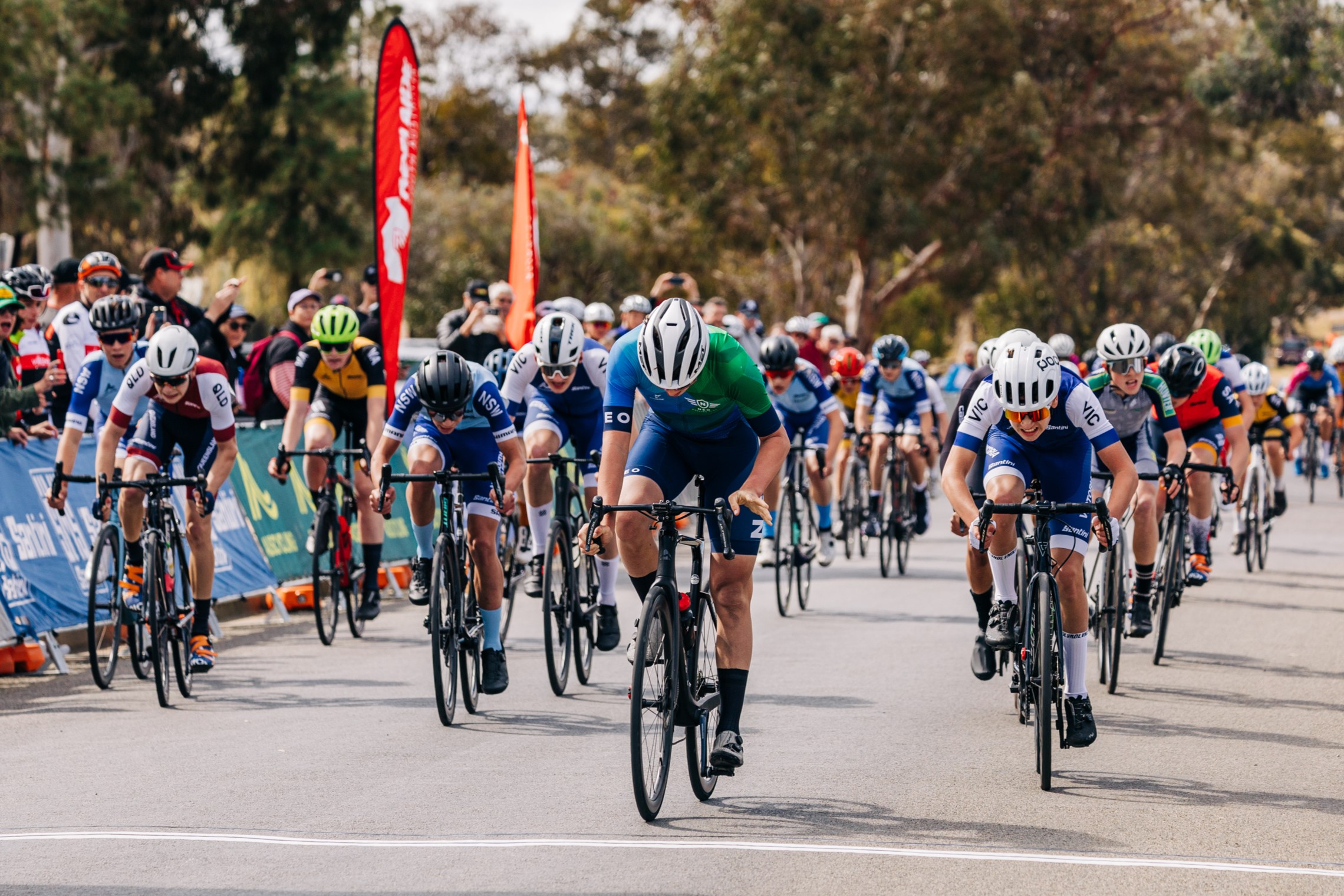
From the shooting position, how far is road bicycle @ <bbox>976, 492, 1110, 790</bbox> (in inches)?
285

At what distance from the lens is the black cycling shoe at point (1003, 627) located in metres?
7.88

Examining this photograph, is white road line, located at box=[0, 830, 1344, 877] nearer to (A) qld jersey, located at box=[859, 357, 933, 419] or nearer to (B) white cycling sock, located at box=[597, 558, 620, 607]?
(B) white cycling sock, located at box=[597, 558, 620, 607]

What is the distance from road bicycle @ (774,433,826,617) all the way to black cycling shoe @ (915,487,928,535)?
2285 millimetres

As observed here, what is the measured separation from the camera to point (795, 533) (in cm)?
1373

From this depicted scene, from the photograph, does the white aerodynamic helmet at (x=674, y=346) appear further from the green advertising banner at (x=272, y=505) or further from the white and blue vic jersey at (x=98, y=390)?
the green advertising banner at (x=272, y=505)

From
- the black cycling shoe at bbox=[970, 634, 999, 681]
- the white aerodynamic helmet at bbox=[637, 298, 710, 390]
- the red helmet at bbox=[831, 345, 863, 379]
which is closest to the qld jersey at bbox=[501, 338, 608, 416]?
the black cycling shoe at bbox=[970, 634, 999, 681]

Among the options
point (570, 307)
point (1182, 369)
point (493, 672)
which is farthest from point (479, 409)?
point (570, 307)

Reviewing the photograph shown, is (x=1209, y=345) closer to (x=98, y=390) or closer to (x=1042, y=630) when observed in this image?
(x=1042, y=630)

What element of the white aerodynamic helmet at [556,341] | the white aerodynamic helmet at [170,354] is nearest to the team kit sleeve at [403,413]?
the white aerodynamic helmet at [556,341]

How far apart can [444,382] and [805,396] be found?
240 inches

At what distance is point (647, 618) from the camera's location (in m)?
6.41

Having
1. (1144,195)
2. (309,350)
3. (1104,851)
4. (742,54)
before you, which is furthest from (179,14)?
(1144,195)

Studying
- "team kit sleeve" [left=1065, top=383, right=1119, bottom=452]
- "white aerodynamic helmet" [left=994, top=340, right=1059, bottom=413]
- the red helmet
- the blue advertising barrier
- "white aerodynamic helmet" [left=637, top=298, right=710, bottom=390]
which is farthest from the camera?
the red helmet

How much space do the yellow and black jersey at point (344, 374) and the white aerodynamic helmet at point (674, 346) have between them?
18.9 ft
